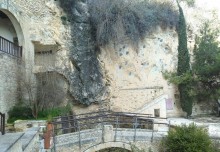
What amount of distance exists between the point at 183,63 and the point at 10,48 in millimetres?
10314

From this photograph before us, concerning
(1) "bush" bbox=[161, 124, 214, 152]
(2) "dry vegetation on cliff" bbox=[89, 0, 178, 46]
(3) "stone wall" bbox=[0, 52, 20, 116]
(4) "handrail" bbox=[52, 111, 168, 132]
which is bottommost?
(1) "bush" bbox=[161, 124, 214, 152]

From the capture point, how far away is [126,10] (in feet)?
55.7

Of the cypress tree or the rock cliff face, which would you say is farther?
the cypress tree

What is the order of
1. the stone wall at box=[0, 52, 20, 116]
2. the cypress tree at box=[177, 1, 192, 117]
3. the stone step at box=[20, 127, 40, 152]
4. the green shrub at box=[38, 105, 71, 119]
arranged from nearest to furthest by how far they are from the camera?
the stone step at box=[20, 127, 40, 152] → the stone wall at box=[0, 52, 20, 116] → the green shrub at box=[38, 105, 71, 119] → the cypress tree at box=[177, 1, 192, 117]

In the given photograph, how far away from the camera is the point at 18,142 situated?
16.1ft

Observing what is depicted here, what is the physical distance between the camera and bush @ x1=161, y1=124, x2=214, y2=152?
9.98m

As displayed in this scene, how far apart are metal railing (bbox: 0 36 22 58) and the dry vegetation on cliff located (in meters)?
4.58

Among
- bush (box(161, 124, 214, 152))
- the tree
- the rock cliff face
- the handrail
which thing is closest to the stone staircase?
the handrail

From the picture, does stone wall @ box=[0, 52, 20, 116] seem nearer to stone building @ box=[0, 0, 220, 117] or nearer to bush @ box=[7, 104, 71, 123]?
stone building @ box=[0, 0, 220, 117]

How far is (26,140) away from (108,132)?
5.09m

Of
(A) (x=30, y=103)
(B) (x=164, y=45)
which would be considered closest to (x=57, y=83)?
(A) (x=30, y=103)

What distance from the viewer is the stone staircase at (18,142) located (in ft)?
14.6

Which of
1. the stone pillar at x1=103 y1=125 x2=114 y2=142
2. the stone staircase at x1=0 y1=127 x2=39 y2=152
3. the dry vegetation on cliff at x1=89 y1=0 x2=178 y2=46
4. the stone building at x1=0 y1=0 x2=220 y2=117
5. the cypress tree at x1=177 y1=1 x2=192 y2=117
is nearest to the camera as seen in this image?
the stone staircase at x1=0 y1=127 x2=39 y2=152

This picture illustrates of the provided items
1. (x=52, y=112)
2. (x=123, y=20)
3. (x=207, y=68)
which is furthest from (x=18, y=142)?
(x=207, y=68)
